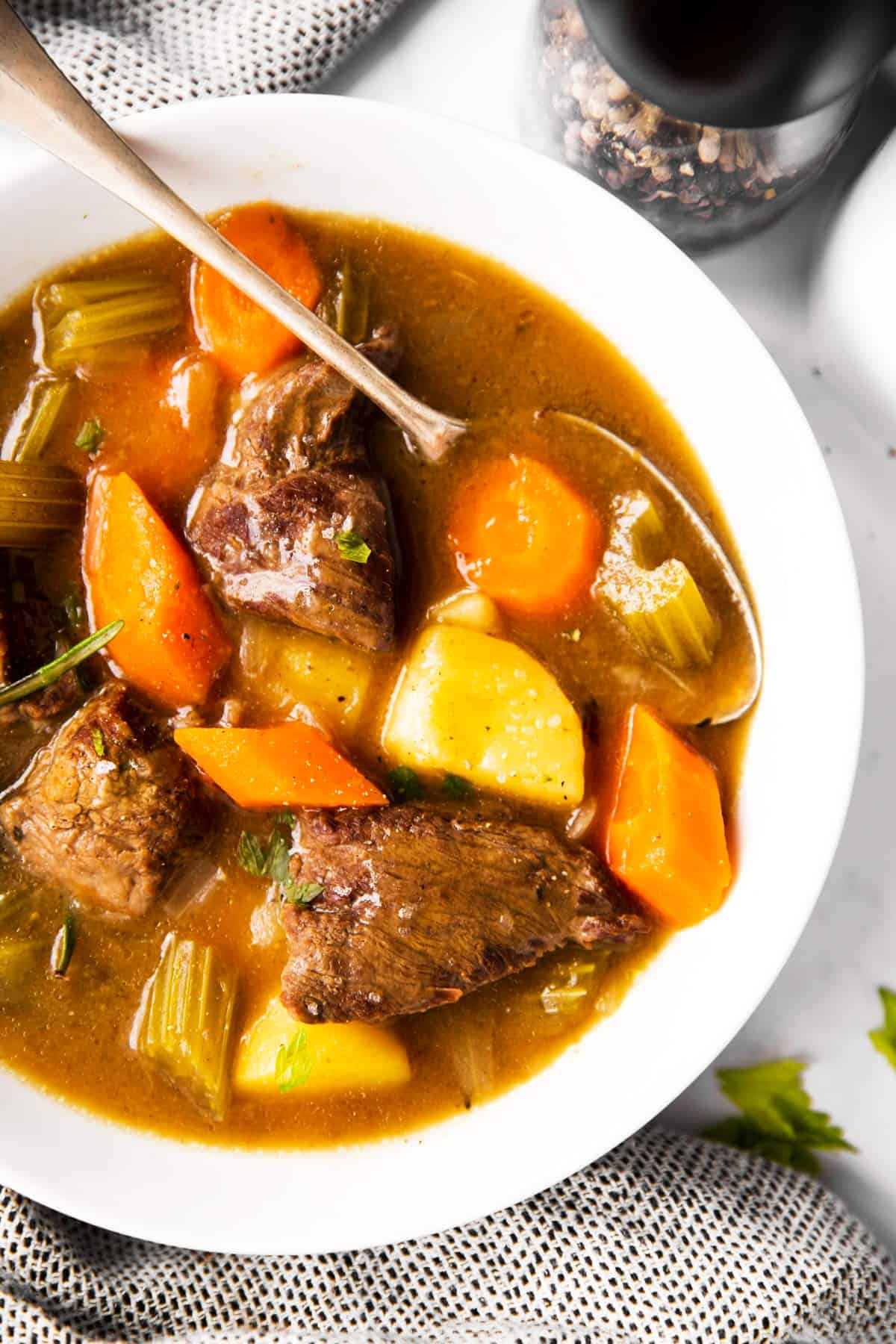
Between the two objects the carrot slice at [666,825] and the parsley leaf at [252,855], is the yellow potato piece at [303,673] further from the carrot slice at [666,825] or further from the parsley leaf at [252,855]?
the carrot slice at [666,825]

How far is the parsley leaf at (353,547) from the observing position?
2715mm

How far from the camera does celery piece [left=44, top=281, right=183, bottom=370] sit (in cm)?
280

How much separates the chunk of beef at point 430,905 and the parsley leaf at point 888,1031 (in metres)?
0.99

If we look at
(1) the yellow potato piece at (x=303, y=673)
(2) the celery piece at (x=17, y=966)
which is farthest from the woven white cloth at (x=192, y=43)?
(2) the celery piece at (x=17, y=966)

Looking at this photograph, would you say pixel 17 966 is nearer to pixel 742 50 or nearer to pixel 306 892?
pixel 306 892

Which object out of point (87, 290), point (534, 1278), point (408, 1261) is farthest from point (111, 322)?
point (534, 1278)

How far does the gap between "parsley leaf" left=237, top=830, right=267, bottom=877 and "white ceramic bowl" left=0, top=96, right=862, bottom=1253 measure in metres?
0.72

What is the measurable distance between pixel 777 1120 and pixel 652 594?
62.9 inches

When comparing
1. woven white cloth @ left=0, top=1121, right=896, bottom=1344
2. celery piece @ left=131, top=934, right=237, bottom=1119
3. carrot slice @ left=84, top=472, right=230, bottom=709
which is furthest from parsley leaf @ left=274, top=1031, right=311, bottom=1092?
carrot slice @ left=84, top=472, right=230, bottom=709

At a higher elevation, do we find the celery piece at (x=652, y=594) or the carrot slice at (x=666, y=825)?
the celery piece at (x=652, y=594)

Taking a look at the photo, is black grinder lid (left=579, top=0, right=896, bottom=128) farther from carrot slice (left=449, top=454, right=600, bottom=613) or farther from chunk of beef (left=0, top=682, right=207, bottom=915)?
chunk of beef (left=0, top=682, right=207, bottom=915)

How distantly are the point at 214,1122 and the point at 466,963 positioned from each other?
2.57 ft

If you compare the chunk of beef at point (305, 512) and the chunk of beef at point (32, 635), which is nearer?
the chunk of beef at point (305, 512)

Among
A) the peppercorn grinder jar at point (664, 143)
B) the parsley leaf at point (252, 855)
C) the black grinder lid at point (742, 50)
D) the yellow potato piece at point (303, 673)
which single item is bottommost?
the parsley leaf at point (252, 855)
